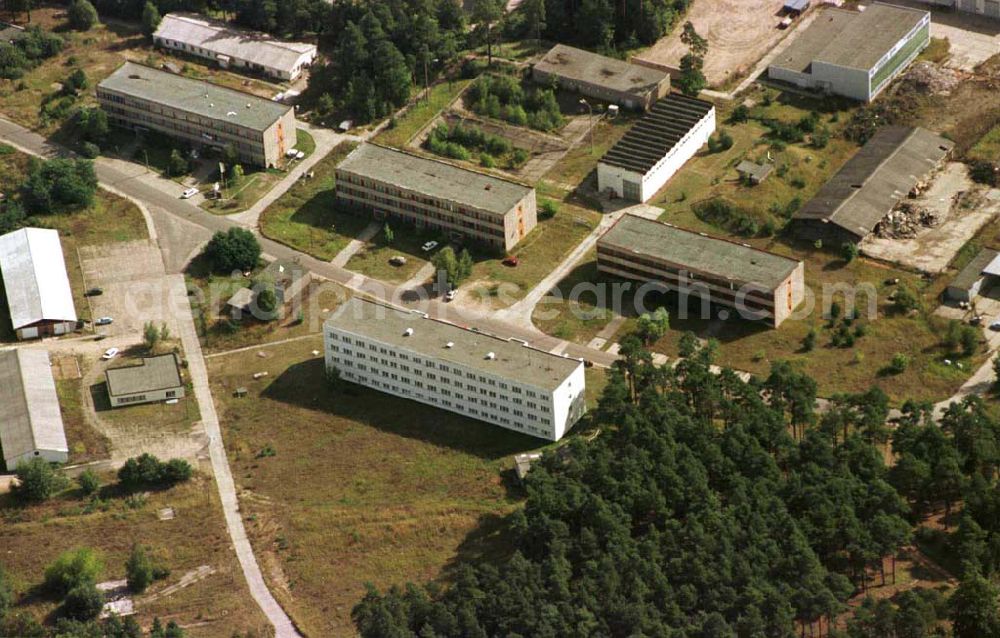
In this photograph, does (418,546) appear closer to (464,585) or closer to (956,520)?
(464,585)

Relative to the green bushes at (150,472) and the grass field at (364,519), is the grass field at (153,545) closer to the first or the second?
the green bushes at (150,472)

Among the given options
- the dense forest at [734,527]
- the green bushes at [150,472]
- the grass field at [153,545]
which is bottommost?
the grass field at [153,545]

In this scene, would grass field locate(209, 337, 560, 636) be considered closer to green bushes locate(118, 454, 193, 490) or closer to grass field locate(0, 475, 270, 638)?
grass field locate(0, 475, 270, 638)

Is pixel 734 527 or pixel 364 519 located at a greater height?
pixel 734 527

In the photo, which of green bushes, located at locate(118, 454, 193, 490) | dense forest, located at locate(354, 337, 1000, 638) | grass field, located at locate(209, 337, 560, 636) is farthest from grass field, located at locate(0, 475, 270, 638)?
dense forest, located at locate(354, 337, 1000, 638)

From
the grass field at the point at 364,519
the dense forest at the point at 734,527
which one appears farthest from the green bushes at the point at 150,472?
the dense forest at the point at 734,527

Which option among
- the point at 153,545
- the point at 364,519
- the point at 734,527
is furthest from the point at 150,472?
the point at 734,527

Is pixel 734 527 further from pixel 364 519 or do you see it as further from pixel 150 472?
pixel 150 472
